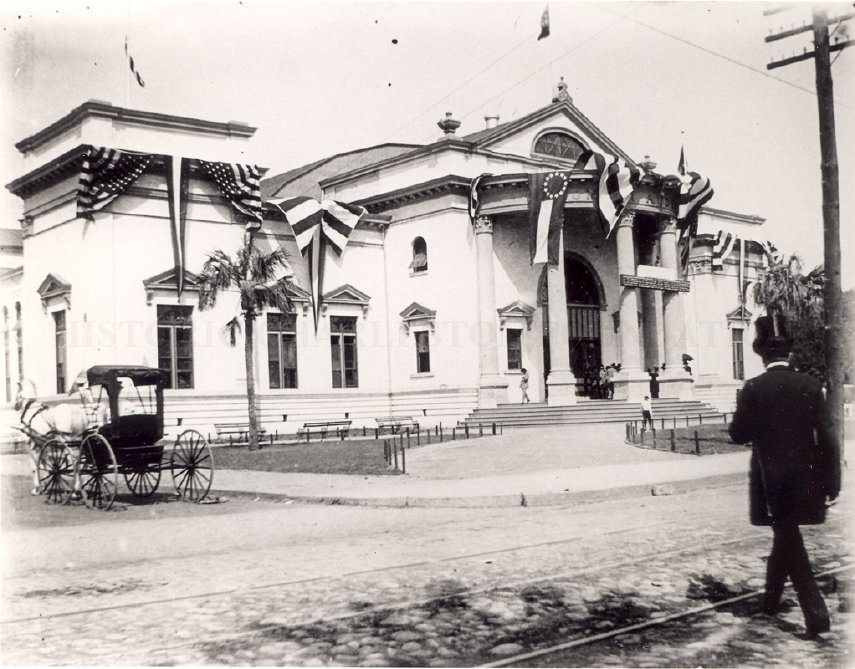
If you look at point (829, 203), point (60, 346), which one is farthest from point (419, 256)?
point (829, 203)

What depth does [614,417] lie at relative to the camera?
1337 inches

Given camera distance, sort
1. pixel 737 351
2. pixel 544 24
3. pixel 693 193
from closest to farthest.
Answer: pixel 544 24, pixel 693 193, pixel 737 351

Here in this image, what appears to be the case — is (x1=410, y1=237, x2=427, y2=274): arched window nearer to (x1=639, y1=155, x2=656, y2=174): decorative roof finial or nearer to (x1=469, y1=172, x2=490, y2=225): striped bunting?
(x1=469, y1=172, x2=490, y2=225): striped bunting

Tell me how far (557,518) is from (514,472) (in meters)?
5.89

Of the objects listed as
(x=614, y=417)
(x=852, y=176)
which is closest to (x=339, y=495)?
(x=852, y=176)

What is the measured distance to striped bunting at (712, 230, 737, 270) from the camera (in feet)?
141

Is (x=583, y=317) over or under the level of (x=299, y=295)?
under

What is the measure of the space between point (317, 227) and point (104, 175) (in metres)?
8.65

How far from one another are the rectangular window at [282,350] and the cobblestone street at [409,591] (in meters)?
22.5

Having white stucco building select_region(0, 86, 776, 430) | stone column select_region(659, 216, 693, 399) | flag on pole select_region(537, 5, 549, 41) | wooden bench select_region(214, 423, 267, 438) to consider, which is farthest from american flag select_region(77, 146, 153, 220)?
flag on pole select_region(537, 5, 549, 41)

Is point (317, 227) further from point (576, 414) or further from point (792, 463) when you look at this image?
point (792, 463)

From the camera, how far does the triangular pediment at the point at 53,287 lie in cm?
2945

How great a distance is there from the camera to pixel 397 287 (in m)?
38.3

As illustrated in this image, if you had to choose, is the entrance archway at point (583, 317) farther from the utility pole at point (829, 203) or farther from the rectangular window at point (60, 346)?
the utility pole at point (829, 203)
